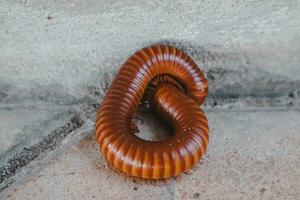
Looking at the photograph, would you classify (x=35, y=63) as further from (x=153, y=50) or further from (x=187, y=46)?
(x=187, y=46)

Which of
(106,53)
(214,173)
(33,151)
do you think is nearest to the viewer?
(214,173)

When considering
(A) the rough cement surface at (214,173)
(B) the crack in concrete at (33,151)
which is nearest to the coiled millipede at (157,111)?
(A) the rough cement surface at (214,173)

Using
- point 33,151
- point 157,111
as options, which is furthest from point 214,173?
point 33,151

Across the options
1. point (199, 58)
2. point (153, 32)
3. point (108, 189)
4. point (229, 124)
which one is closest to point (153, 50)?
point (153, 32)

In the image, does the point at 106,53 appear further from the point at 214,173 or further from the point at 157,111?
the point at 214,173

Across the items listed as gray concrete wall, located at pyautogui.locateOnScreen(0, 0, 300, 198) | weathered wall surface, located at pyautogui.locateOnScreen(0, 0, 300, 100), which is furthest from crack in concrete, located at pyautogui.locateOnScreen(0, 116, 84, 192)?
weathered wall surface, located at pyautogui.locateOnScreen(0, 0, 300, 100)
